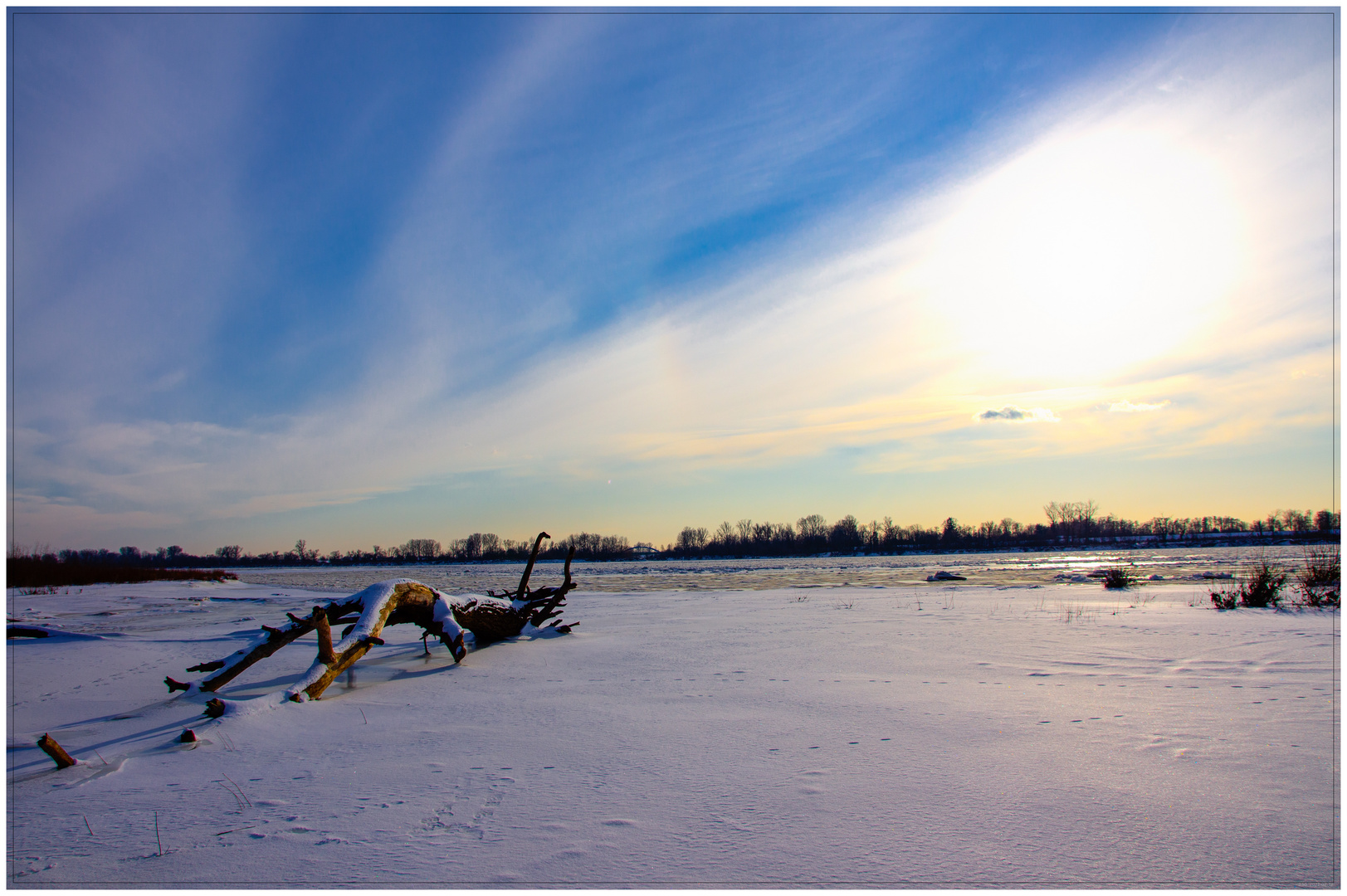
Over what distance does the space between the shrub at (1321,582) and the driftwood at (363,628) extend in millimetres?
14762

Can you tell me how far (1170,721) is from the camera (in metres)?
4.36

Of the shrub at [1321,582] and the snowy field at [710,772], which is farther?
the shrub at [1321,582]

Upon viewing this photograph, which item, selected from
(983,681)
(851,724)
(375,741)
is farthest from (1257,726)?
(375,741)

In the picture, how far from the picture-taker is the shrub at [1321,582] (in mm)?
12102

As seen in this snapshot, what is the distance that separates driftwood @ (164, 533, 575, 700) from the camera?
5.71 m

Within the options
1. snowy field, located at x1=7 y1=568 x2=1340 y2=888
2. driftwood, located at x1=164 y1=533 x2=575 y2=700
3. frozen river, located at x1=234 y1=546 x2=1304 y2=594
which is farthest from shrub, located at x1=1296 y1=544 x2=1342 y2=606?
driftwood, located at x1=164 y1=533 x2=575 y2=700

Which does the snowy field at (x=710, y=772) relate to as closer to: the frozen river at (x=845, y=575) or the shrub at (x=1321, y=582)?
the shrub at (x=1321, y=582)

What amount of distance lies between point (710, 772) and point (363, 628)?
4019 millimetres

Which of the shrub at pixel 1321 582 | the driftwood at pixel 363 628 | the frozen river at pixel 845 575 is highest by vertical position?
the driftwood at pixel 363 628

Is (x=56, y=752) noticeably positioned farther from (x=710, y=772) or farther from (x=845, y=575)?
(x=845, y=575)

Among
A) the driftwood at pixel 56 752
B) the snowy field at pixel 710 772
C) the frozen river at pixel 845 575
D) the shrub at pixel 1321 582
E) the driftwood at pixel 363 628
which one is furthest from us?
the frozen river at pixel 845 575

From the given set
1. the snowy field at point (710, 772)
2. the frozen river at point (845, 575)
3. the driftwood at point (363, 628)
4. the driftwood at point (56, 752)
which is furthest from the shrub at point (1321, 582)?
the driftwood at point (56, 752)

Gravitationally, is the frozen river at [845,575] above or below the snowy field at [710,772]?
below

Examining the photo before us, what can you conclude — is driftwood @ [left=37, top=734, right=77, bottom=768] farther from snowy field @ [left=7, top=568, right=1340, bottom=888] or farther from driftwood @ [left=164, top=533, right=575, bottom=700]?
driftwood @ [left=164, top=533, right=575, bottom=700]
